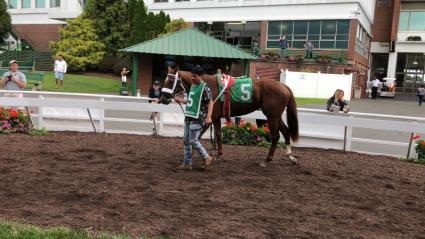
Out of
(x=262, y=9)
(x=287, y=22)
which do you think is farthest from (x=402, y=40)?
(x=262, y=9)

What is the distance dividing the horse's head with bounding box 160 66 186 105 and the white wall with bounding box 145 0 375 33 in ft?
102

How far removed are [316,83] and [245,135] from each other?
22514 mm

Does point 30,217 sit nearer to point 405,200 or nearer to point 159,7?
point 405,200

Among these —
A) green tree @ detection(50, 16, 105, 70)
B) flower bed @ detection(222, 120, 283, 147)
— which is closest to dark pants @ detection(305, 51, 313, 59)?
green tree @ detection(50, 16, 105, 70)

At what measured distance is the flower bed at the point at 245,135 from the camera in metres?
10.4

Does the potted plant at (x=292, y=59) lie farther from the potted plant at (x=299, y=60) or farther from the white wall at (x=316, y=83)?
the white wall at (x=316, y=83)

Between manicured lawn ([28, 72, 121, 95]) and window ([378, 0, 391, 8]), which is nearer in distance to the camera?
manicured lawn ([28, 72, 121, 95])

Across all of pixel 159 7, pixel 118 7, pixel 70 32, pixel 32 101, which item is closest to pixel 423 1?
pixel 159 7

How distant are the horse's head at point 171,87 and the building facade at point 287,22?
93.2 feet

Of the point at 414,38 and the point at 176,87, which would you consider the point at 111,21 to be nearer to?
the point at 176,87

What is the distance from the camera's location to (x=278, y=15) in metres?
38.4

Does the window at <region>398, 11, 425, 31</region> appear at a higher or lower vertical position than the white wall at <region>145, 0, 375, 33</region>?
higher

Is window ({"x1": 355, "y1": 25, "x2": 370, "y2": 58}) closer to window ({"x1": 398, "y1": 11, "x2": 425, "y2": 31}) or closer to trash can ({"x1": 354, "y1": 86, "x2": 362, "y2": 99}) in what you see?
trash can ({"x1": 354, "y1": 86, "x2": 362, "y2": 99})

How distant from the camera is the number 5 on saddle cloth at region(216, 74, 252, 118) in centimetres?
787
